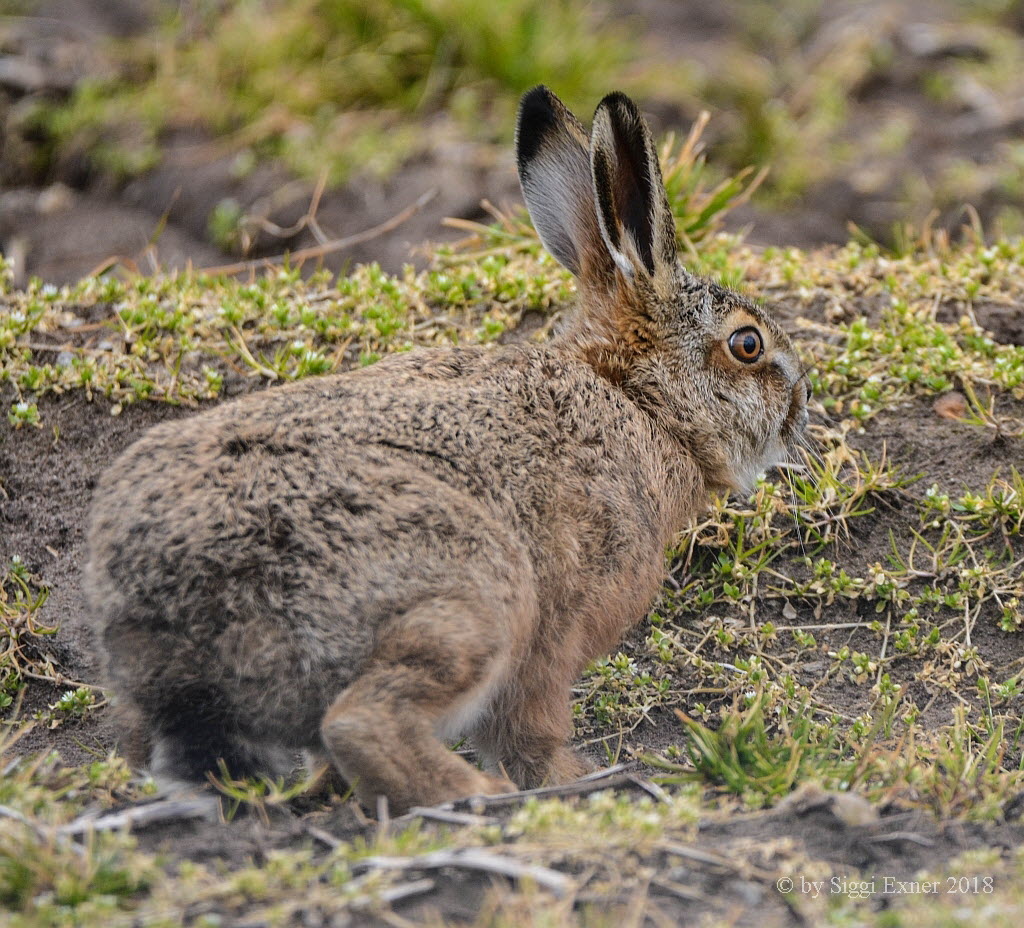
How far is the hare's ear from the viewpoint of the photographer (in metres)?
5.18

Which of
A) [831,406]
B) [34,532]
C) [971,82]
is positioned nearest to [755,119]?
[971,82]

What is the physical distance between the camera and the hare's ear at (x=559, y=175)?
5.18m

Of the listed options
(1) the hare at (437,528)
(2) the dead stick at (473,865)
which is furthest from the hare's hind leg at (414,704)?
(2) the dead stick at (473,865)

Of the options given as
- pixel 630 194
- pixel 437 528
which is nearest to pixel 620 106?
pixel 630 194

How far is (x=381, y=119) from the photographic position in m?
9.47

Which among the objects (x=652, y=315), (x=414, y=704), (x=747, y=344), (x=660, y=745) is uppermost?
(x=652, y=315)

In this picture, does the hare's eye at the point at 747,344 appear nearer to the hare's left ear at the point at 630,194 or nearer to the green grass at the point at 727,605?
the hare's left ear at the point at 630,194

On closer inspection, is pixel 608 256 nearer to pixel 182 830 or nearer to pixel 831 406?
pixel 831 406

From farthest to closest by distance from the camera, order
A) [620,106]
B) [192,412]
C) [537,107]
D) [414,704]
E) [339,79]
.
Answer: [339,79] → [192,412] → [537,107] → [620,106] → [414,704]

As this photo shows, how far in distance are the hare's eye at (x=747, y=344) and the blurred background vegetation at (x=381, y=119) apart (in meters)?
3.59

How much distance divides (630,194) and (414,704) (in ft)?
7.77

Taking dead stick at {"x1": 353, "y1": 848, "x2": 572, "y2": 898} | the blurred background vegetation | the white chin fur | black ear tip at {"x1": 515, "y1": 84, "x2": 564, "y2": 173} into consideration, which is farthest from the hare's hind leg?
the blurred background vegetation

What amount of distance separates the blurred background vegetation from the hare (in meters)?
3.62

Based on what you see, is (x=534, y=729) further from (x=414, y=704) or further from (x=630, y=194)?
(x=630, y=194)
